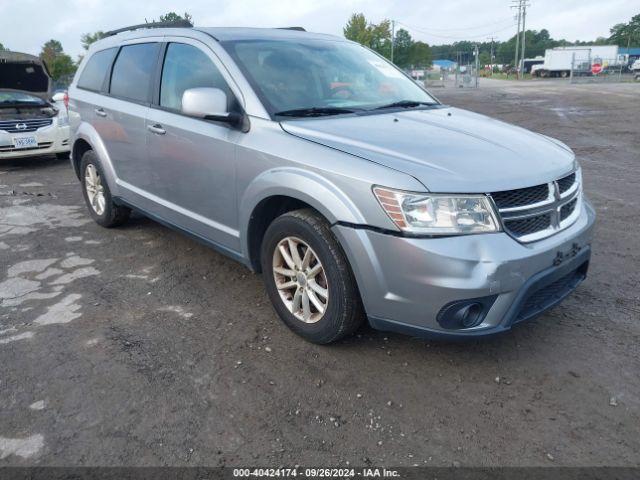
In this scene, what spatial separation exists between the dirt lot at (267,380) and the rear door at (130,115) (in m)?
0.74

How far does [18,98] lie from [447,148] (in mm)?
9342

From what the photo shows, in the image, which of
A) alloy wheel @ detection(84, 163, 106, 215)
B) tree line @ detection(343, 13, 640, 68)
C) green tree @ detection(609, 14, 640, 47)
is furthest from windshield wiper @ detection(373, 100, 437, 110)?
green tree @ detection(609, 14, 640, 47)

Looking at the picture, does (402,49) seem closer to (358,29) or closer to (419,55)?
(419,55)

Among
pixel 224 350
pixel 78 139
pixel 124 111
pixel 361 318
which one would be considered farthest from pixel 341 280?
pixel 78 139

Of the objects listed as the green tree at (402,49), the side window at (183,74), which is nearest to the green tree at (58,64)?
the green tree at (402,49)

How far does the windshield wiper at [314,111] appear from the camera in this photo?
332 centimetres

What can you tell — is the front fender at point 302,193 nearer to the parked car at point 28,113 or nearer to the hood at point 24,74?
the parked car at point 28,113

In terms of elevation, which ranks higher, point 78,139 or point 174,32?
point 174,32

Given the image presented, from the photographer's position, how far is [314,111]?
3.42 meters

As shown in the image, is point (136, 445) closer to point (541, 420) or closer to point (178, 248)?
point (541, 420)

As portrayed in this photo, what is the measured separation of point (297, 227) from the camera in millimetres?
2990

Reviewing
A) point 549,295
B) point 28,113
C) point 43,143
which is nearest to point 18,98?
point 28,113

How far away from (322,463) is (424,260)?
0.99 m

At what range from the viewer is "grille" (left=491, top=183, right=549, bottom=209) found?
2.62m
